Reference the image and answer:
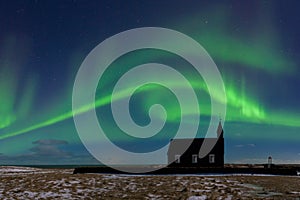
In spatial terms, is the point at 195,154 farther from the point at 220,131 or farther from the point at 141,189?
the point at 141,189

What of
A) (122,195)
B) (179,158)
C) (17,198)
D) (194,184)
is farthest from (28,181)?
(179,158)

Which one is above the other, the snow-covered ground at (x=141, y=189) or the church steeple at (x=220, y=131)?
the church steeple at (x=220, y=131)

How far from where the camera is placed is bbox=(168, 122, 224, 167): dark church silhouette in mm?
63500

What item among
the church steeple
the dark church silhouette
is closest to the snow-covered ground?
the dark church silhouette

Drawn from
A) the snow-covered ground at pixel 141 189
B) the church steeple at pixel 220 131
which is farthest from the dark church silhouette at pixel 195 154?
the snow-covered ground at pixel 141 189

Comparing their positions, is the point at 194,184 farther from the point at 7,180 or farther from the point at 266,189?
the point at 7,180

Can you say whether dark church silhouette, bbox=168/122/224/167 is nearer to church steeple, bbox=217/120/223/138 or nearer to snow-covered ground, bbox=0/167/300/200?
church steeple, bbox=217/120/223/138

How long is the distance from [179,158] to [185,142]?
132 inches

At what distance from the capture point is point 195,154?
6419cm

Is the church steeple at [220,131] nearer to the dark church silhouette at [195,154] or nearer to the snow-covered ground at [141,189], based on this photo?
the dark church silhouette at [195,154]

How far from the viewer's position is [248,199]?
2688cm

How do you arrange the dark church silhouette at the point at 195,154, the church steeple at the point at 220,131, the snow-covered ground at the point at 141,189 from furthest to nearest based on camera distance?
the church steeple at the point at 220,131 < the dark church silhouette at the point at 195,154 < the snow-covered ground at the point at 141,189

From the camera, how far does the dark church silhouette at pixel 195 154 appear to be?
63.5 metres

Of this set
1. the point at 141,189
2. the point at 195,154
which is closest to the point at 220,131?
the point at 195,154
